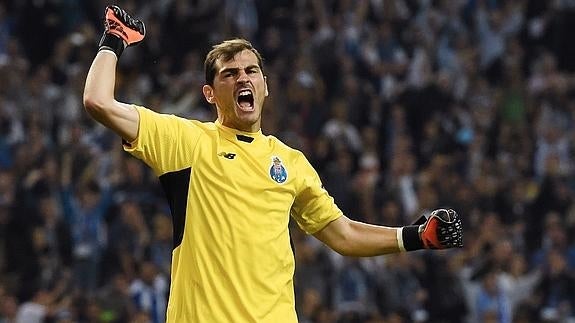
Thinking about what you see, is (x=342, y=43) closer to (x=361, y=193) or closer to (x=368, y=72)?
(x=368, y=72)

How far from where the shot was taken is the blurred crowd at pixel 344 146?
12.7 m

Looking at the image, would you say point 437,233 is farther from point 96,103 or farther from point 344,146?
point 344,146

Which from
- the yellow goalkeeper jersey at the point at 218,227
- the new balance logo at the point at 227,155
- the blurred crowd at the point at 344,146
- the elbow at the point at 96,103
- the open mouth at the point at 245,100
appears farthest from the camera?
the blurred crowd at the point at 344,146

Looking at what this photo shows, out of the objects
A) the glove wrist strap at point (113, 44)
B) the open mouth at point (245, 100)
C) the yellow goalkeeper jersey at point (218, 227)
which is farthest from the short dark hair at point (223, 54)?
the glove wrist strap at point (113, 44)

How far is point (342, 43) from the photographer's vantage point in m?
16.4

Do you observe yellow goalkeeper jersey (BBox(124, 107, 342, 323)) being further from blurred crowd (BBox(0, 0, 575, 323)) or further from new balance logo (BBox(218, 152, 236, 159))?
blurred crowd (BBox(0, 0, 575, 323))

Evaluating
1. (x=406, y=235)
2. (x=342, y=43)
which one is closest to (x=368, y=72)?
(x=342, y=43)

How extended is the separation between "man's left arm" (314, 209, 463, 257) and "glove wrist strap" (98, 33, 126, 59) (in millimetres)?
1344

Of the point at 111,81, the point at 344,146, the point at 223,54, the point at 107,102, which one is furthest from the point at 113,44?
the point at 344,146

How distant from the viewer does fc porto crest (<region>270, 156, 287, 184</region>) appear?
5723 millimetres

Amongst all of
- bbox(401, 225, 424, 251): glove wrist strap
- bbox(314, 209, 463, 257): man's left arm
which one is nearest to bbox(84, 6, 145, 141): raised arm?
bbox(314, 209, 463, 257): man's left arm

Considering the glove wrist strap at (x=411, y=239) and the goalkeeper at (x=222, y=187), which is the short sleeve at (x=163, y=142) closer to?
the goalkeeper at (x=222, y=187)

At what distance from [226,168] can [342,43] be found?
11.0 meters

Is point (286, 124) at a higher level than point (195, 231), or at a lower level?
higher
